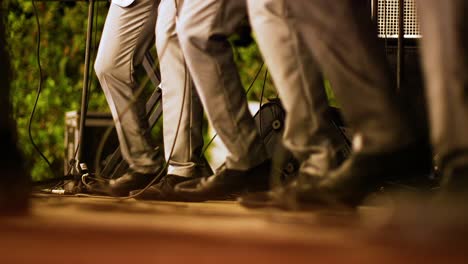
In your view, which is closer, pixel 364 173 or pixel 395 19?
pixel 364 173

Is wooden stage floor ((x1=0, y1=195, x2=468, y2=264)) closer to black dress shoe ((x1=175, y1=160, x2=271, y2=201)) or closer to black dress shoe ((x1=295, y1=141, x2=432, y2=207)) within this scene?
black dress shoe ((x1=295, y1=141, x2=432, y2=207))

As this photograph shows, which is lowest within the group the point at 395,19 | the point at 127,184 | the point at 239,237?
the point at 127,184

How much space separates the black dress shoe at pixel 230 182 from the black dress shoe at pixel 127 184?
375 mm

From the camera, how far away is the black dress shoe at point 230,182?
6.41 feet

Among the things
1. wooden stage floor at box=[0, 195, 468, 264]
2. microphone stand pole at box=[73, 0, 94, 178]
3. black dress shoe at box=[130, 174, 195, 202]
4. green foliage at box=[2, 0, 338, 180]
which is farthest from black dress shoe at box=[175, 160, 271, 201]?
green foliage at box=[2, 0, 338, 180]

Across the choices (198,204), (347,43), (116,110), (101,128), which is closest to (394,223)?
(347,43)

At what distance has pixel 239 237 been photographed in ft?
4.18

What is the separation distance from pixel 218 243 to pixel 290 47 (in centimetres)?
56

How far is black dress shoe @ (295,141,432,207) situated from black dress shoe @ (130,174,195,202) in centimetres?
62

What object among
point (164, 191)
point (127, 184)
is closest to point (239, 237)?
point (164, 191)

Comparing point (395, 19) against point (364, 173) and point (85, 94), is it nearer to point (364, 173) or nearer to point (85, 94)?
point (85, 94)

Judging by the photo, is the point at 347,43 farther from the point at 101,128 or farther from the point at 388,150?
the point at 101,128

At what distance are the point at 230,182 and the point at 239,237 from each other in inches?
26.7

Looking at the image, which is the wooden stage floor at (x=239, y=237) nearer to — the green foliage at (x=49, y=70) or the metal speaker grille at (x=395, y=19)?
the metal speaker grille at (x=395, y=19)
